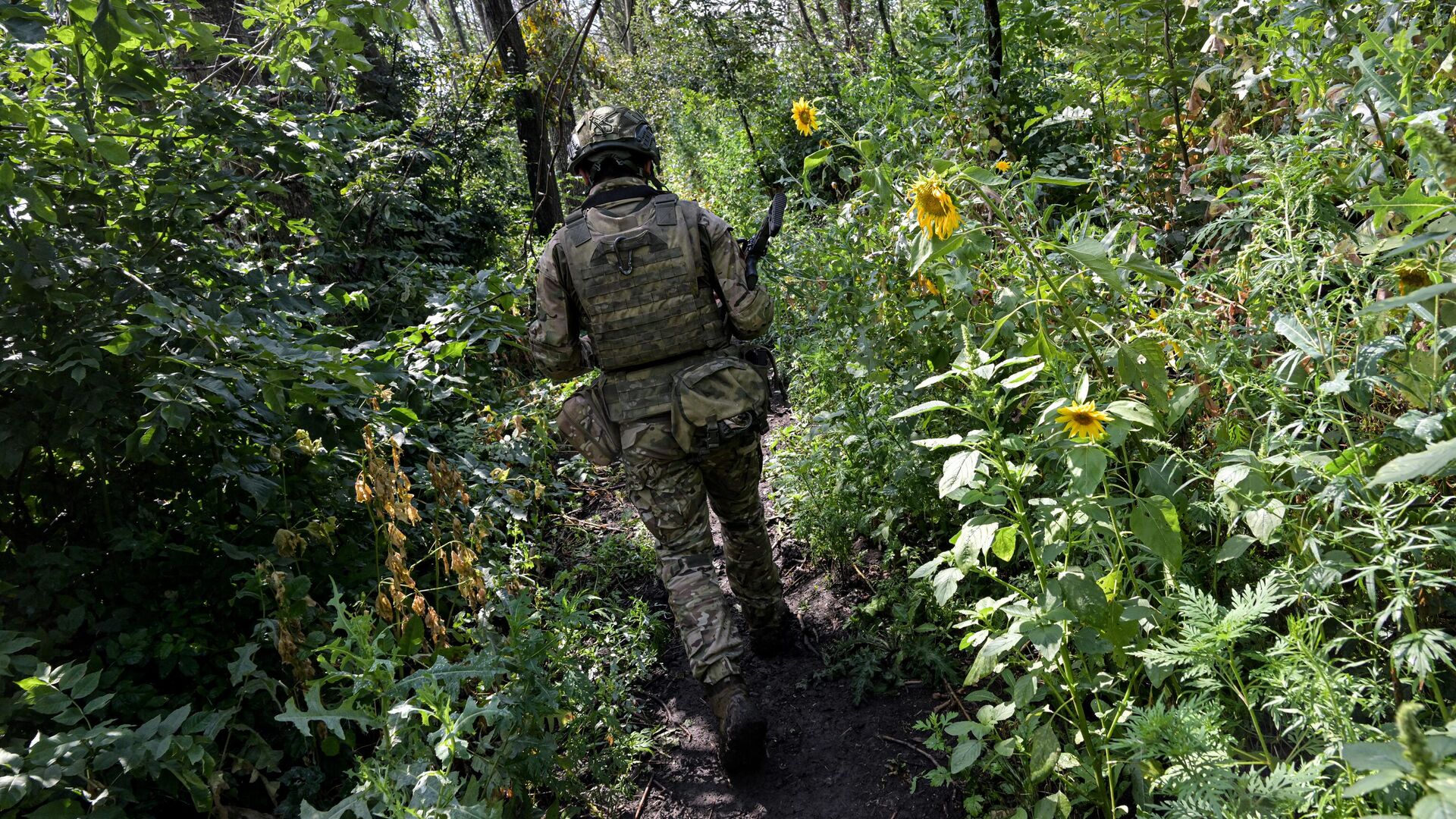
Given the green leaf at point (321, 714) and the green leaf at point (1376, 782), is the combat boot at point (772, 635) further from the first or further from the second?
the green leaf at point (1376, 782)

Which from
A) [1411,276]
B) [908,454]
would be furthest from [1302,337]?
[908,454]

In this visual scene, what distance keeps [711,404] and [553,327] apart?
783 millimetres

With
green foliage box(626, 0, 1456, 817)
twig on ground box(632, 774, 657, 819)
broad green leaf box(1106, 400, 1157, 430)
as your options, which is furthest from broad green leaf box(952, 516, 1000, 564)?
twig on ground box(632, 774, 657, 819)

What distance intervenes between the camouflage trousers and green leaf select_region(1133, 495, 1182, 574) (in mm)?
1690

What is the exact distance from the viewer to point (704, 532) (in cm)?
347

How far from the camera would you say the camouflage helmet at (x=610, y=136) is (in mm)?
3498

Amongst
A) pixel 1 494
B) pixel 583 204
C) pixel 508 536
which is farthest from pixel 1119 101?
pixel 1 494

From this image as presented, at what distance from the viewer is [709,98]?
12.6 m

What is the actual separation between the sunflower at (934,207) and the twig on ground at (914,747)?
167cm

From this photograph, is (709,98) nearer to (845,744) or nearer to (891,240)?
(891,240)

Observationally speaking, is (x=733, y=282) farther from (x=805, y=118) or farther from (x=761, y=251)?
(x=805, y=118)

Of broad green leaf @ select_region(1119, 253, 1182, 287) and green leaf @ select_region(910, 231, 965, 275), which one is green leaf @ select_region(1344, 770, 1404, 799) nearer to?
broad green leaf @ select_region(1119, 253, 1182, 287)

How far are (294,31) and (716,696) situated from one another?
9.03ft

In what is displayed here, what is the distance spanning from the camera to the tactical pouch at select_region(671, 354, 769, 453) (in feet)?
10.9
